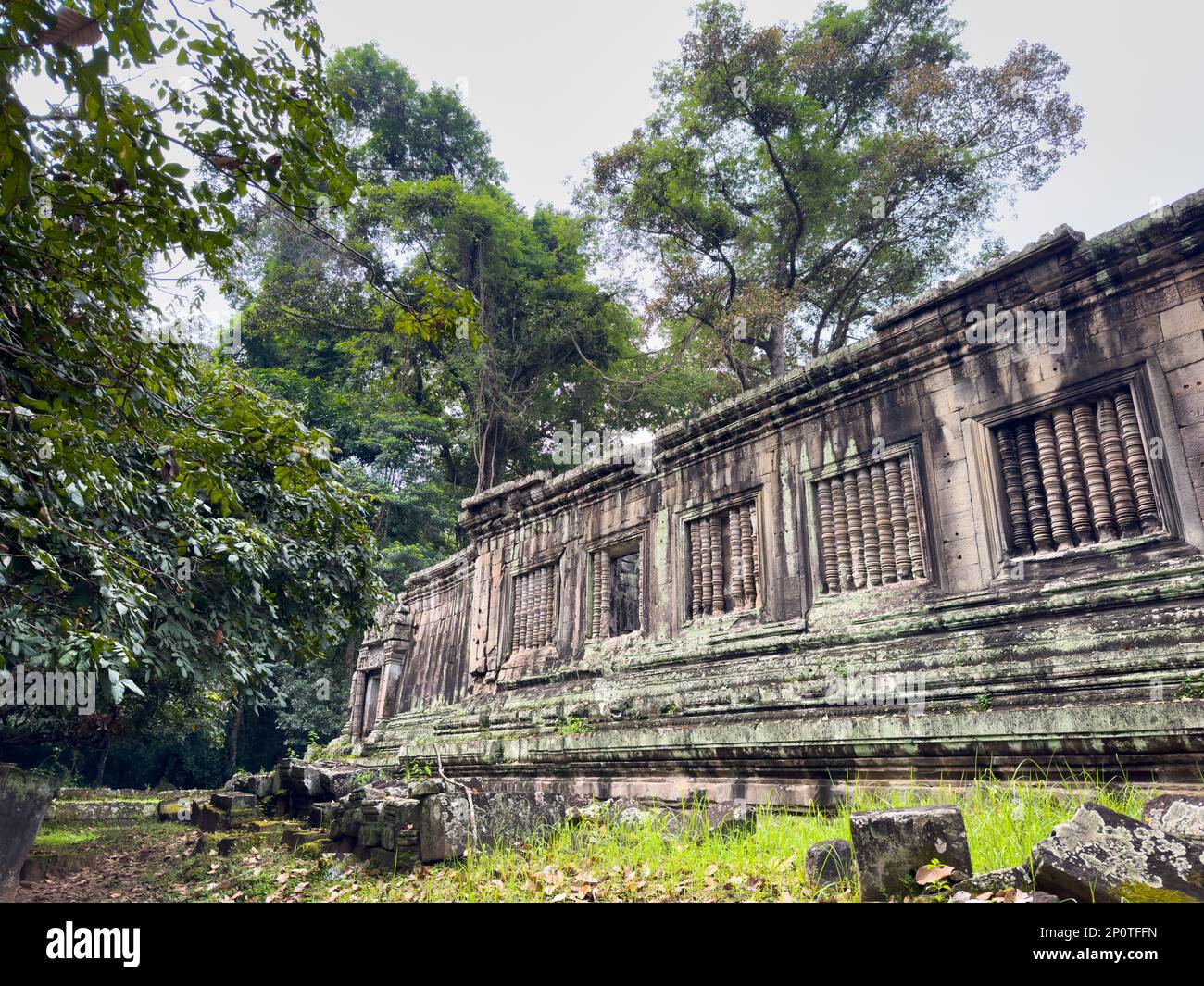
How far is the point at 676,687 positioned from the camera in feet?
23.5

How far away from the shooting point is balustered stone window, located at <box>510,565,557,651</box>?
32.8 feet

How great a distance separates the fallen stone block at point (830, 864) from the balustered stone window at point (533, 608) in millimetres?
6328

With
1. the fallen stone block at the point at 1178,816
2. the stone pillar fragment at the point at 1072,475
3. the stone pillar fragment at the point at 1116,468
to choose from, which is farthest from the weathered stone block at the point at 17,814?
the stone pillar fragment at the point at 1116,468

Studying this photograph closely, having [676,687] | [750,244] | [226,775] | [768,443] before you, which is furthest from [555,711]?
[226,775]

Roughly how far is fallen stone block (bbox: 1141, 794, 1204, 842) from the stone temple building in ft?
2.97

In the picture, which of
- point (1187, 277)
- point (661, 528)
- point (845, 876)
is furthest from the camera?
point (661, 528)

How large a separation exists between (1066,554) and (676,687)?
338 centimetres

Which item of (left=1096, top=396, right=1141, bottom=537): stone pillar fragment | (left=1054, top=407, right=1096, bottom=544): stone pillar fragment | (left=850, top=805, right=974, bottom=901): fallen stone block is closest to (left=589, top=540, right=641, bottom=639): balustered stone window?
(left=1054, top=407, right=1096, bottom=544): stone pillar fragment

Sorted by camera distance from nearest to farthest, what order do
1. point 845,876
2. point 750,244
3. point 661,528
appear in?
1. point 845,876
2. point 661,528
3. point 750,244

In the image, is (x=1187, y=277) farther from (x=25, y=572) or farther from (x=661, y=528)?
(x=25, y=572)

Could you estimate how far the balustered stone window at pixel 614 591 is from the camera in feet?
29.9

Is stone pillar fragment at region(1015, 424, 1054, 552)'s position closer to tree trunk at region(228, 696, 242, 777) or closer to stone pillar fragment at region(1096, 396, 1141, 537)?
stone pillar fragment at region(1096, 396, 1141, 537)

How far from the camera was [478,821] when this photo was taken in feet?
20.7

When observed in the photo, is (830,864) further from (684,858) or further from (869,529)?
(869,529)
